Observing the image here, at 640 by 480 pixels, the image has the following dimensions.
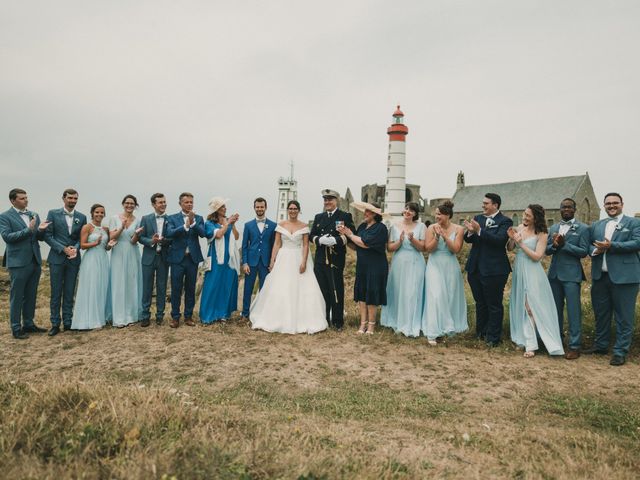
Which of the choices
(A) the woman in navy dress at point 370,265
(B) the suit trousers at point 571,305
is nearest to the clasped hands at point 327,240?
(A) the woman in navy dress at point 370,265

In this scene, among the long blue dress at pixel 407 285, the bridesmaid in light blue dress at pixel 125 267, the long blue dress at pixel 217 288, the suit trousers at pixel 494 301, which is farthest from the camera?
the long blue dress at pixel 217 288

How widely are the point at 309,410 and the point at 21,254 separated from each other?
6.54 meters

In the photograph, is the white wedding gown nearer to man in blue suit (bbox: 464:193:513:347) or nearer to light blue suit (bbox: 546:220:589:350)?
man in blue suit (bbox: 464:193:513:347)

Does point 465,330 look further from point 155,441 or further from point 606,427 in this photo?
point 155,441

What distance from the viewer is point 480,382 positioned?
5.79 m

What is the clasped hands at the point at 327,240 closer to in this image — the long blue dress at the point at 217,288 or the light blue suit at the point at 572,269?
the long blue dress at the point at 217,288

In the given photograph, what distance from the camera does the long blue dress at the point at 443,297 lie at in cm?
797

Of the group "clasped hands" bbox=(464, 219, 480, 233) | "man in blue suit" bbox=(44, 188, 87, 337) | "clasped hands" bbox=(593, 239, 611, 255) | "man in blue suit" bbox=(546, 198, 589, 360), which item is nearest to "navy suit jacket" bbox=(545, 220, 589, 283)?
"man in blue suit" bbox=(546, 198, 589, 360)

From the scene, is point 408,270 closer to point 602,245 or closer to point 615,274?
point 602,245

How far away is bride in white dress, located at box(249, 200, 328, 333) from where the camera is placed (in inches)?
340

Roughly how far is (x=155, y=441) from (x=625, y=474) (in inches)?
135

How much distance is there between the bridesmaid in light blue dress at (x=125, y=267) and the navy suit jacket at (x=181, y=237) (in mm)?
649

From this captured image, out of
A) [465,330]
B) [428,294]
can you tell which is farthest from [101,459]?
[465,330]

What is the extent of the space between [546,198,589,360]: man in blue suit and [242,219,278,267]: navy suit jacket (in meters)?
5.32
